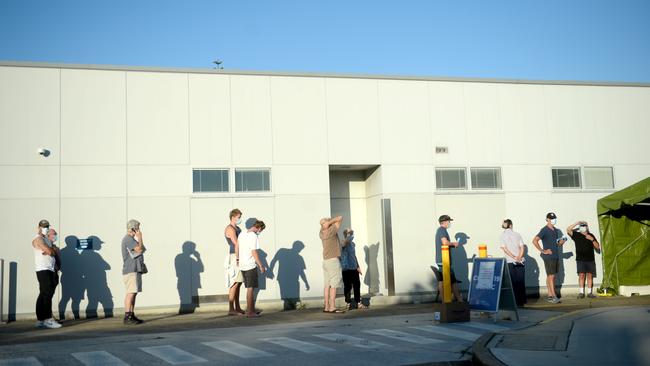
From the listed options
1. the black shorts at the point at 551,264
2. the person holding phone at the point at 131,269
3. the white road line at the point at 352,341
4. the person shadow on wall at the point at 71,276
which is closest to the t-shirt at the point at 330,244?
the person holding phone at the point at 131,269

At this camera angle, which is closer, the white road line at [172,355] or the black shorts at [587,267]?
the white road line at [172,355]

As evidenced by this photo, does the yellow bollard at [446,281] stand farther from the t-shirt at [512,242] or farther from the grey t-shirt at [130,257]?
the grey t-shirt at [130,257]

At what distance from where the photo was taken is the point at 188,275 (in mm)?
15453

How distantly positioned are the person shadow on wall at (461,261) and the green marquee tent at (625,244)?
3214 mm

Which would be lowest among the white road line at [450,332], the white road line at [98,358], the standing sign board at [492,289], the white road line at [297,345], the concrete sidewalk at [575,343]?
the white road line at [450,332]

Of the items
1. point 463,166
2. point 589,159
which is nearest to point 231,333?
point 463,166

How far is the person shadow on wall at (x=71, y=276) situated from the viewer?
14.8 m

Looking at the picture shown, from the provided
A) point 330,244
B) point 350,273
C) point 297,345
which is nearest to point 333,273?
point 330,244

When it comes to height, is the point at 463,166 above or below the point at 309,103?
below

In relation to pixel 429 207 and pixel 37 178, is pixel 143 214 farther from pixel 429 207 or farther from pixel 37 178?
pixel 429 207

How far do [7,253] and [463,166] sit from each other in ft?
35.1

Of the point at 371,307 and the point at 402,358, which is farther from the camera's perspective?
the point at 371,307

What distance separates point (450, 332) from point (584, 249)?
743 centimetres

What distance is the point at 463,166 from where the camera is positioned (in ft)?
58.1
